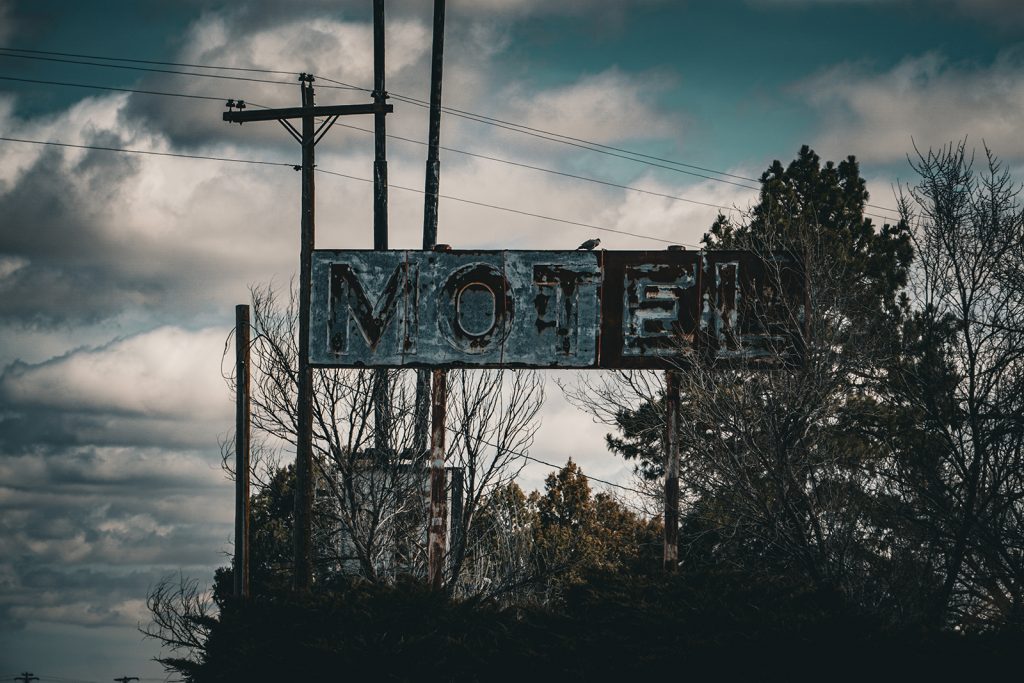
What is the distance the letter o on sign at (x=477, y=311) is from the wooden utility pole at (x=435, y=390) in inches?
30.5

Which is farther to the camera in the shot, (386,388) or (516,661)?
(386,388)

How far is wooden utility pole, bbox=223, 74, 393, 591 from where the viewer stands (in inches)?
722

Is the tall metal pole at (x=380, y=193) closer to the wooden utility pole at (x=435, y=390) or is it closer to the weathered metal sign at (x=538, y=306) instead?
the wooden utility pole at (x=435, y=390)

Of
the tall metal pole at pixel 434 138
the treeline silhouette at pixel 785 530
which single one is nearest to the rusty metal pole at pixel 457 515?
the treeline silhouette at pixel 785 530

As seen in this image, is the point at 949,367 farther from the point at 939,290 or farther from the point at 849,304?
the point at 849,304

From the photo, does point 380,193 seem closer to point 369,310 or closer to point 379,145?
point 379,145

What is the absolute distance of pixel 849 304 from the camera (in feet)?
85.8

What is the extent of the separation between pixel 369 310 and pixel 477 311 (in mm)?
1986

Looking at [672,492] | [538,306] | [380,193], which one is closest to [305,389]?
[538,306]

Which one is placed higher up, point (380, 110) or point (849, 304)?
point (380, 110)

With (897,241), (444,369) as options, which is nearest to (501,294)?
(444,369)

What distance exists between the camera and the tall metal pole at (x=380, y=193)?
24.2 meters

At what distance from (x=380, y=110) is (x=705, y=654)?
11.3 m

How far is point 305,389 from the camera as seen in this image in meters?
18.7
